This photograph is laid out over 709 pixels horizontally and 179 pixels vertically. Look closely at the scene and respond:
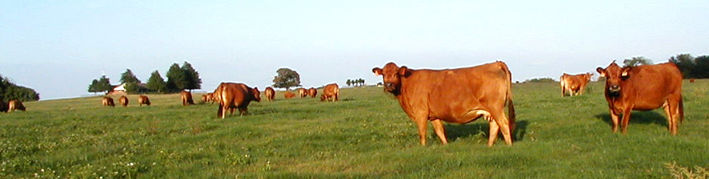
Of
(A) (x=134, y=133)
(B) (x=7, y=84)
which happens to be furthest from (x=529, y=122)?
(B) (x=7, y=84)

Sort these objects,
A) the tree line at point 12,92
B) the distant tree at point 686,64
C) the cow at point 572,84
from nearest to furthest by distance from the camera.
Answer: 1. the cow at point 572,84
2. the distant tree at point 686,64
3. the tree line at point 12,92

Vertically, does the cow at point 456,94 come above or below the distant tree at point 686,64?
below

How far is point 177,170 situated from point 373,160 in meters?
3.06

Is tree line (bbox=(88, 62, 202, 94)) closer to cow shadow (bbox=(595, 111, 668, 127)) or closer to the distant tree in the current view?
the distant tree

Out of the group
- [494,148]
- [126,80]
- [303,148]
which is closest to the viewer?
[494,148]

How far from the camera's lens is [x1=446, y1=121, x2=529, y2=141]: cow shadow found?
11.6 metres

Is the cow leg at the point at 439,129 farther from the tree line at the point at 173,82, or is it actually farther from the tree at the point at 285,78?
the tree at the point at 285,78

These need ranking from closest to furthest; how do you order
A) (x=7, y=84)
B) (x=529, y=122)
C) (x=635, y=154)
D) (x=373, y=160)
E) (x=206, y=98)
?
(x=635, y=154) < (x=373, y=160) < (x=529, y=122) < (x=206, y=98) < (x=7, y=84)

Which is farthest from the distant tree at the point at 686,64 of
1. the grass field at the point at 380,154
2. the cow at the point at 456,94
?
the cow at the point at 456,94

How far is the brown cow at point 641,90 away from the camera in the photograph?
11.2 metres

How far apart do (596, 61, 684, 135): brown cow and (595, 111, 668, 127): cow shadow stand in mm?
1305

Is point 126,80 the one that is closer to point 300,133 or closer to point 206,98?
point 206,98

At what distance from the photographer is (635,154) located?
26.0 feet

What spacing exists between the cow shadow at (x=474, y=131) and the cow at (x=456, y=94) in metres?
1.19
